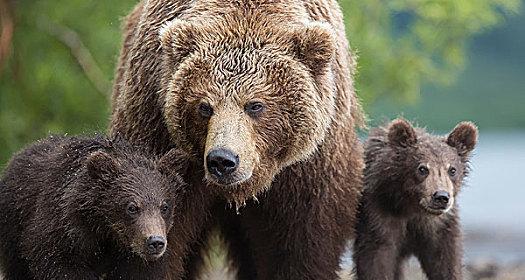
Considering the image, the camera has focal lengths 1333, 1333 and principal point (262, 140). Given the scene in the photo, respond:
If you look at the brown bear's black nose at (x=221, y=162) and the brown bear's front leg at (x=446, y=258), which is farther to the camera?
the brown bear's front leg at (x=446, y=258)


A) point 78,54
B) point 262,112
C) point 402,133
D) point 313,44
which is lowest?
point 78,54

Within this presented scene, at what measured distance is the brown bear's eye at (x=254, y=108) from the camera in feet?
24.7

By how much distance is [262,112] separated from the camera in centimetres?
756

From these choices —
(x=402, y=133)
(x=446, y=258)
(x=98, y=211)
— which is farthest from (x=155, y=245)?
(x=446, y=258)

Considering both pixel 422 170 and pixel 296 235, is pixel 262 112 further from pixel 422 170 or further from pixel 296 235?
pixel 422 170

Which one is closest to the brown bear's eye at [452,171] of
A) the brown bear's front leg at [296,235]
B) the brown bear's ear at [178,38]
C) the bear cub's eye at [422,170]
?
the bear cub's eye at [422,170]

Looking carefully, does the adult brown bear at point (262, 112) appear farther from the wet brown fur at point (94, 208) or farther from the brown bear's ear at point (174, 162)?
the wet brown fur at point (94, 208)

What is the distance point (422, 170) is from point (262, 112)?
1.75 metres

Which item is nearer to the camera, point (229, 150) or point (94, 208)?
point (229, 150)

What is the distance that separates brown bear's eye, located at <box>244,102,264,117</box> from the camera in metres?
7.52

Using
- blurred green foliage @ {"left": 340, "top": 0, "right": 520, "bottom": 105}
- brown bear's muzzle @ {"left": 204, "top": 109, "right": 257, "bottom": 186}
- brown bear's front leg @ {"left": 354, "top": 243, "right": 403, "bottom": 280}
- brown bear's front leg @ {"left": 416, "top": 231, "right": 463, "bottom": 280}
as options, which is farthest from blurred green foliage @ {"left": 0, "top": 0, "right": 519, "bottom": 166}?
brown bear's muzzle @ {"left": 204, "top": 109, "right": 257, "bottom": 186}

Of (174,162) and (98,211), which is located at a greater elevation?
(174,162)

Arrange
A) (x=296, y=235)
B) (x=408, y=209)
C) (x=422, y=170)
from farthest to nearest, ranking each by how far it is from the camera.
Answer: (x=408, y=209) → (x=422, y=170) → (x=296, y=235)

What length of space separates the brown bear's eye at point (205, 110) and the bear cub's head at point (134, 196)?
34 centimetres
